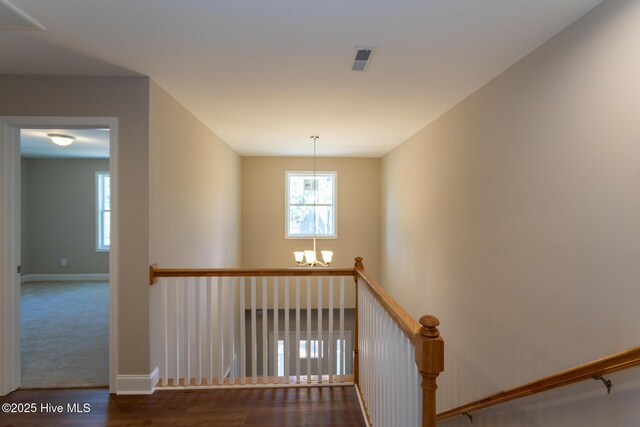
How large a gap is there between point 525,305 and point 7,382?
3848 mm

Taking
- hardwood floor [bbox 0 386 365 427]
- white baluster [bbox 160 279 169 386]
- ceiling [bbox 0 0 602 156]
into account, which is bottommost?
hardwood floor [bbox 0 386 365 427]

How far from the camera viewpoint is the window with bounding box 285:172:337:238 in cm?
646

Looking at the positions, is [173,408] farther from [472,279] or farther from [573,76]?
[573,76]

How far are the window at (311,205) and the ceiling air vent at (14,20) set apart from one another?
4759 mm

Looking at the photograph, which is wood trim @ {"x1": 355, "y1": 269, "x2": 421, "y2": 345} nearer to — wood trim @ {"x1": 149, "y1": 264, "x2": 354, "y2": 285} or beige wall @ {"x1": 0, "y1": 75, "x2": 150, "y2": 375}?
wood trim @ {"x1": 149, "y1": 264, "x2": 354, "y2": 285}

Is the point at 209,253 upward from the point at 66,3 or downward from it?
downward

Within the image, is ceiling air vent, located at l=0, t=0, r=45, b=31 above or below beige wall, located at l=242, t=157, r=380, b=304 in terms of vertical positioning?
above

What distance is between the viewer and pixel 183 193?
329cm

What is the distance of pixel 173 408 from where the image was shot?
7.72ft

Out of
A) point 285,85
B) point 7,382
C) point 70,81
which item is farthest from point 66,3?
point 7,382

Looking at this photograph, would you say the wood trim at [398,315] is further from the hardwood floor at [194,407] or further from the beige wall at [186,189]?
the beige wall at [186,189]

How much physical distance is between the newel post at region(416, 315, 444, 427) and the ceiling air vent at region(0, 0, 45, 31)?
8.03ft

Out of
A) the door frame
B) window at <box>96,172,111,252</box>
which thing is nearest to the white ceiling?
window at <box>96,172,111,252</box>

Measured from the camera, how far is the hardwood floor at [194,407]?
2.22 meters
